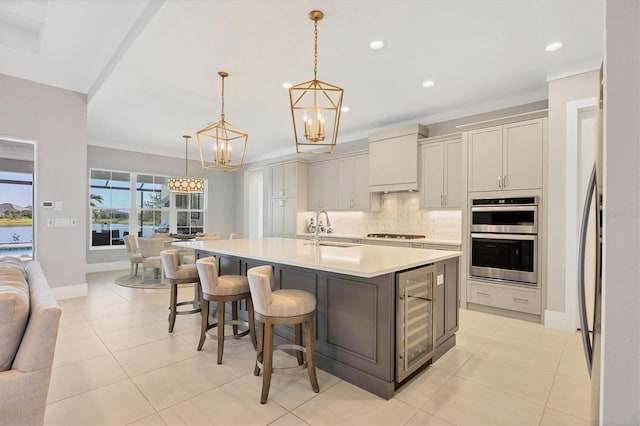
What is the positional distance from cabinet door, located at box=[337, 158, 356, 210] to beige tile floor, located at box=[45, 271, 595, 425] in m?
3.24

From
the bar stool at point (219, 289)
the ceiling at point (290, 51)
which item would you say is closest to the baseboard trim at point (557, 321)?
the ceiling at point (290, 51)

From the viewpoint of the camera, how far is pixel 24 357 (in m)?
1.27

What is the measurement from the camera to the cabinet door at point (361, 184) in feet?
18.7

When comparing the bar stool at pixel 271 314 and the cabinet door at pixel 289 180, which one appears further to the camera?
the cabinet door at pixel 289 180

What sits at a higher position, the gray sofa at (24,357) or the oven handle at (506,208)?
the oven handle at (506,208)

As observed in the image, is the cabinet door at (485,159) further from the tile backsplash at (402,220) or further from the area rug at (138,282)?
the area rug at (138,282)

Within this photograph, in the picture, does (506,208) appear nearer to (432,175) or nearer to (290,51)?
(432,175)

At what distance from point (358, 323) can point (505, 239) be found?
2.66 metres

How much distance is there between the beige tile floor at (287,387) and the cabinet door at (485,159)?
1.85 metres

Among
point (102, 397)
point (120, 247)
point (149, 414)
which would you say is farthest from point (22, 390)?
point (120, 247)

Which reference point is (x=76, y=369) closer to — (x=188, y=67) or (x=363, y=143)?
(x=188, y=67)

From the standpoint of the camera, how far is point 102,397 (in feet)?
6.99

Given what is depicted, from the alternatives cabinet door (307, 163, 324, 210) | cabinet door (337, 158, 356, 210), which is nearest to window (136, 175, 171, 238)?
cabinet door (307, 163, 324, 210)

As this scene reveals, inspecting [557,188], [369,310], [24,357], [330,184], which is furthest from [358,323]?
[330,184]
